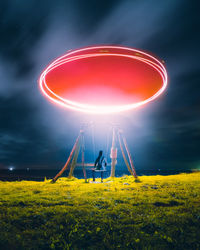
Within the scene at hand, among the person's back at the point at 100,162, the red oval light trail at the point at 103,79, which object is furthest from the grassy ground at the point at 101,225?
the red oval light trail at the point at 103,79

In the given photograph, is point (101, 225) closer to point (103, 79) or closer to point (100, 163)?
point (100, 163)

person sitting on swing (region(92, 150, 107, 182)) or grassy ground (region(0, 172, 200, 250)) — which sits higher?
person sitting on swing (region(92, 150, 107, 182))

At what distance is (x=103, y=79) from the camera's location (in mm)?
11570

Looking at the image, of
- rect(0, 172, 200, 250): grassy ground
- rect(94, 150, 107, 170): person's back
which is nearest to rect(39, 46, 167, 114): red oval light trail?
rect(94, 150, 107, 170): person's back

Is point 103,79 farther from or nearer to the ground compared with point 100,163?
farther from the ground

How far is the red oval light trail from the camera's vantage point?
1033cm

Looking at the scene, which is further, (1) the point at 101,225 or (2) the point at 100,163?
(2) the point at 100,163

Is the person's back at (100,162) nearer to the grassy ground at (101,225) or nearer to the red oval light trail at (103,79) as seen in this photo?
the red oval light trail at (103,79)

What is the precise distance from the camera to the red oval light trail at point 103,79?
10.3 m

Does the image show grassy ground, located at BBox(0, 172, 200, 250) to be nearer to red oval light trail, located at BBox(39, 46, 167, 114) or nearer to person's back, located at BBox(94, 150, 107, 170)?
person's back, located at BBox(94, 150, 107, 170)

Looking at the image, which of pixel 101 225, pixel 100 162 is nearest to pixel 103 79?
pixel 100 162

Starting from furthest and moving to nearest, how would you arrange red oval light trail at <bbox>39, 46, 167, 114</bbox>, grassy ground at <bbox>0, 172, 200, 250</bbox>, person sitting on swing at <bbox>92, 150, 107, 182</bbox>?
1. person sitting on swing at <bbox>92, 150, 107, 182</bbox>
2. red oval light trail at <bbox>39, 46, 167, 114</bbox>
3. grassy ground at <bbox>0, 172, 200, 250</bbox>

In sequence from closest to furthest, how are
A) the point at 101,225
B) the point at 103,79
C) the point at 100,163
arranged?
the point at 101,225 → the point at 103,79 → the point at 100,163

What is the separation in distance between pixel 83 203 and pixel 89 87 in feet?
25.0
